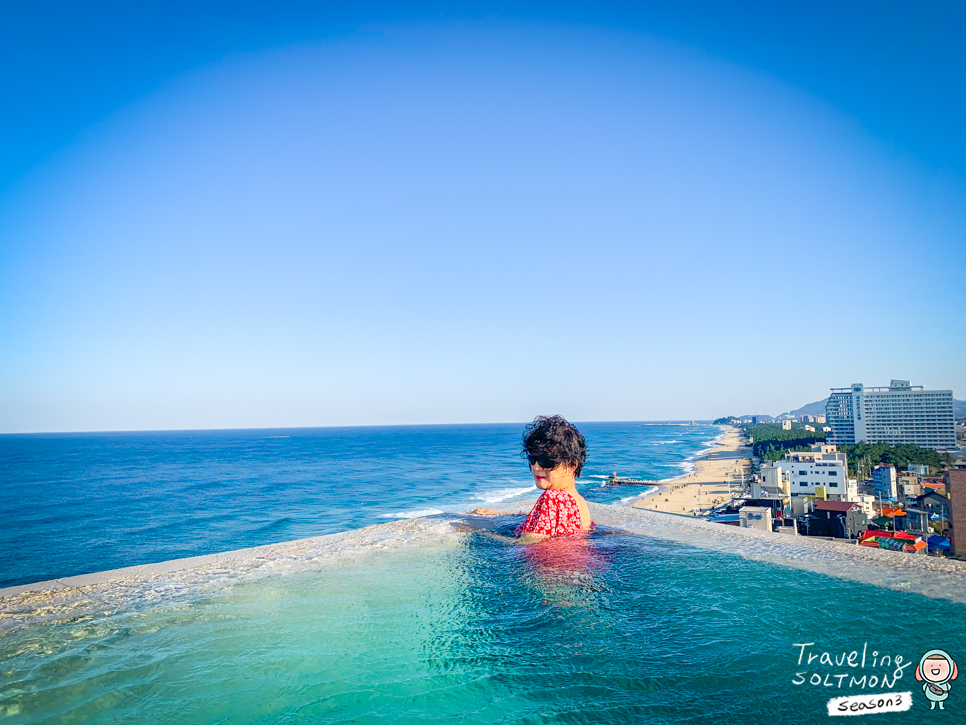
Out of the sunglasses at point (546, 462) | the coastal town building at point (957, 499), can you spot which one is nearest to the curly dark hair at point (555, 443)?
the sunglasses at point (546, 462)

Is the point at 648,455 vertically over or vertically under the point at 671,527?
under

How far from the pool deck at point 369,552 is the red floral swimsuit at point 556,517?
4.41ft

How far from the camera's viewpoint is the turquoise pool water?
4.36 metres

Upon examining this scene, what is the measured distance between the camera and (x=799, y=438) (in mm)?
83750

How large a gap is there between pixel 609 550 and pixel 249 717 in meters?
5.60

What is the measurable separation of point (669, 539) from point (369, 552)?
16.8 feet

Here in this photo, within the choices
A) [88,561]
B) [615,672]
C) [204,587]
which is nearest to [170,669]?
[204,587]

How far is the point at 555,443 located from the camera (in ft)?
29.5

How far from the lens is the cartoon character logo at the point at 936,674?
423cm

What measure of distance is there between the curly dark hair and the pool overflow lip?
194 cm

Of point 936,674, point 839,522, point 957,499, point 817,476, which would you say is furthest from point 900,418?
point 936,674

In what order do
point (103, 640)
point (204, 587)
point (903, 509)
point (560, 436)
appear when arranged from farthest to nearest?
point (903, 509), point (560, 436), point (204, 587), point (103, 640)

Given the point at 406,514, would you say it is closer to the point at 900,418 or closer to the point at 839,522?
the point at 839,522

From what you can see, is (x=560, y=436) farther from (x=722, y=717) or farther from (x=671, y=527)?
(x=722, y=717)
